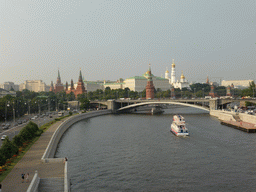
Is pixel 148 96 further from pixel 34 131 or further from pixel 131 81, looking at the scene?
pixel 34 131

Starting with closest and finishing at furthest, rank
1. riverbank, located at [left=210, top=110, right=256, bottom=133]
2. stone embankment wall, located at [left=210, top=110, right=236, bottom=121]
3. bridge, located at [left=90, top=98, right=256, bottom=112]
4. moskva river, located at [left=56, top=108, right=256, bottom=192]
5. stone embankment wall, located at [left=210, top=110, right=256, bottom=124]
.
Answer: moskva river, located at [left=56, top=108, right=256, bottom=192], riverbank, located at [left=210, top=110, right=256, bottom=133], stone embankment wall, located at [left=210, top=110, right=256, bottom=124], stone embankment wall, located at [left=210, top=110, right=236, bottom=121], bridge, located at [left=90, top=98, right=256, bottom=112]

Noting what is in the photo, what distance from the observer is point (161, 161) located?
3141 cm

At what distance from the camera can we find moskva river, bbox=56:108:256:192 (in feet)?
79.7

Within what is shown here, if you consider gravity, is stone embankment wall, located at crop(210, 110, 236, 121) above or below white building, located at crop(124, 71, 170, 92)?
below

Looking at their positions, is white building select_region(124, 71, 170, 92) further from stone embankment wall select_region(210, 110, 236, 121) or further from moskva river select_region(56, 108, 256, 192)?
moskva river select_region(56, 108, 256, 192)

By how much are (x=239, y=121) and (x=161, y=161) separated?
1369 inches

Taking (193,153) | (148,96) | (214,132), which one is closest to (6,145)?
Result: (193,153)

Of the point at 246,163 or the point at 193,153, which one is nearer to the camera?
the point at 246,163

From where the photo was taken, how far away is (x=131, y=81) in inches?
7549

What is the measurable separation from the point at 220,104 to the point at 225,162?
187 ft

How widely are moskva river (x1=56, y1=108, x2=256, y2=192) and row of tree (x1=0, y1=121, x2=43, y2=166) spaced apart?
4.04 metres

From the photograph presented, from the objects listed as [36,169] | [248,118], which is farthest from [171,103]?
[36,169]

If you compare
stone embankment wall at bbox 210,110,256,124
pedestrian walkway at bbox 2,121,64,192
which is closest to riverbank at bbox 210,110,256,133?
stone embankment wall at bbox 210,110,256,124

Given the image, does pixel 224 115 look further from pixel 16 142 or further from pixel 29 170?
pixel 29 170
